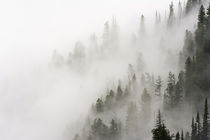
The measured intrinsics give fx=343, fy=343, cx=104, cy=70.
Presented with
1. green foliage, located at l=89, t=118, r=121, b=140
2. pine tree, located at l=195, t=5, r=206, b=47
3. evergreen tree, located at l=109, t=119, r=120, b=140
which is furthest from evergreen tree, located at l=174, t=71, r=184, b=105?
green foliage, located at l=89, t=118, r=121, b=140

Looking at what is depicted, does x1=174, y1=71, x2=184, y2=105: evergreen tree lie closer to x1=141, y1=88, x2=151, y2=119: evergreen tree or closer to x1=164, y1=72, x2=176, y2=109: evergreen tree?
x1=164, y1=72, x2=176, y2=109: evergreen tree

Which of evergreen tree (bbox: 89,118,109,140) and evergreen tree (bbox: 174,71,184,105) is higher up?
evergreen tree (bbox: 174,71,184,105)

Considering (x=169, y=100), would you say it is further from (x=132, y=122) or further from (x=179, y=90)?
(x=132, y=122)

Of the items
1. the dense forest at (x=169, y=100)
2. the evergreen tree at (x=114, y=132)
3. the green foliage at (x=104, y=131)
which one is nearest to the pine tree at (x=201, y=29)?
the dense forest at (x=169, y=100)

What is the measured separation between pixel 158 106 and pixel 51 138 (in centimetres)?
8082

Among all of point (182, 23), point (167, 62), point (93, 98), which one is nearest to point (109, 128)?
point (167, 62)

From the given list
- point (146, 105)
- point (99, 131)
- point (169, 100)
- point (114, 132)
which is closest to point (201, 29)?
point (169, 100)

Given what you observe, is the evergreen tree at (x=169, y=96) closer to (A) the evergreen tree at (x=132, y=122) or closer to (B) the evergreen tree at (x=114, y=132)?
(A) the evergreen tree at (x=132, y=122)

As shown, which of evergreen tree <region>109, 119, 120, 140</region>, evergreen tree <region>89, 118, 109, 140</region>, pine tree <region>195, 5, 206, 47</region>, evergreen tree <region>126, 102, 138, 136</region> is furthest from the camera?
evergreen tree <region>89, 118, 109, 140</region>

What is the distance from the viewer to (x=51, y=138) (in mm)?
192625

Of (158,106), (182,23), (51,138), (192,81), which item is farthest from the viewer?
(51,138)

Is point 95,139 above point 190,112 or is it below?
below

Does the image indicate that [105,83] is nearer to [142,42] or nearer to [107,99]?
[142,42]

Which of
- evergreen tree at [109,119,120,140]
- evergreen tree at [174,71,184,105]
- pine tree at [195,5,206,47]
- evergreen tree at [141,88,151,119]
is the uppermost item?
pine tree at [195,5,206,47]
